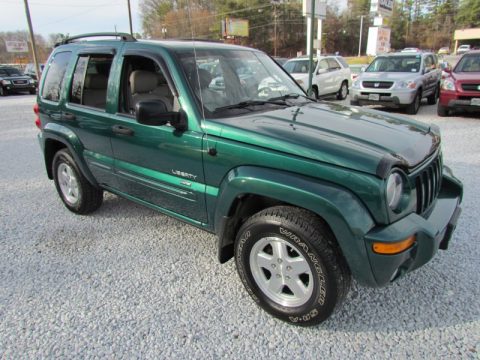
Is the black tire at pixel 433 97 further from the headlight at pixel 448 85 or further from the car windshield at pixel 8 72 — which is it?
the car windshield at pixel 8 72

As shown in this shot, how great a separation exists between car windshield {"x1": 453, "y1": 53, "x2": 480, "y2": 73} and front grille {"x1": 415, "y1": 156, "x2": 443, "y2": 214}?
8.27 metres

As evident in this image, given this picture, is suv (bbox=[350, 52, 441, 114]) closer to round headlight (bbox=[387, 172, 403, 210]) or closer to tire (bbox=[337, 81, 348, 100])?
tire (bbox=[337, 81, 348, 100])

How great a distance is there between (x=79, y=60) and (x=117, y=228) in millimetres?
1756

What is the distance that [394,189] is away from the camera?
2.16 metres

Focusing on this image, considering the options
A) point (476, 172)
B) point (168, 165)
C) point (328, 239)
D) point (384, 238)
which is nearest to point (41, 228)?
point (168, 165)

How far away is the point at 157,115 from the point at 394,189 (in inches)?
62.7

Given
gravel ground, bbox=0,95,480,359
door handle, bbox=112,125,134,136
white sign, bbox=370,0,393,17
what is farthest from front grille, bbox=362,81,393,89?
white sign, bbox=370,0,393,17

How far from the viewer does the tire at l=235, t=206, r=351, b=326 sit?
220 cm

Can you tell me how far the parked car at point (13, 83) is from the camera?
20.5 metres

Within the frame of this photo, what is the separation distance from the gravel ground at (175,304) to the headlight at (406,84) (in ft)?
21.8

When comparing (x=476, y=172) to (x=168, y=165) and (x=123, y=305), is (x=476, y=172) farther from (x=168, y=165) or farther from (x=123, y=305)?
(x=123, y=305)

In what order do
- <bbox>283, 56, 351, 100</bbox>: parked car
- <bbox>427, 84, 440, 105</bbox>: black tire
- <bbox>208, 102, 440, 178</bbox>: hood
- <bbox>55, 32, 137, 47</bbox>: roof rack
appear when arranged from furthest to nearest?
1. <bbox>283, 56, 351, 100</bbox>: parked car
2. <bbox>427, 84, 440, 105</bbox>: black tire
3. <bbox>55, 32, 137, 47</bbox>: roof rack
4. <bbox>208, 102, 440, 178</bbox>: hood

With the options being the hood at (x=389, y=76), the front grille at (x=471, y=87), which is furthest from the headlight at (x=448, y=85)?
the hood at (x=389, y=76)

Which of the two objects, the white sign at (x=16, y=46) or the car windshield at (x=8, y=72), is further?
the white sign at (x=16, y=46)
